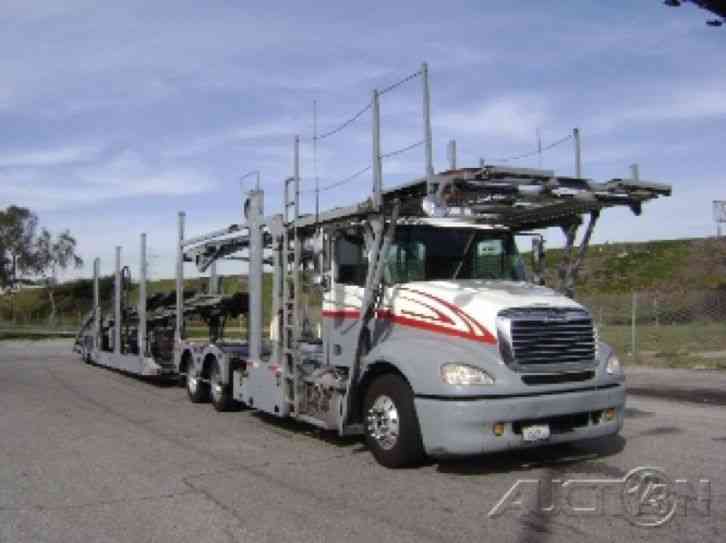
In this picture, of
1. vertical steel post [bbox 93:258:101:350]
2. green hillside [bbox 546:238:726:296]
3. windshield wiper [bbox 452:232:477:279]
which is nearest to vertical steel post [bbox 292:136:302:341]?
windshield wiper [bbox 452:232:477:279]

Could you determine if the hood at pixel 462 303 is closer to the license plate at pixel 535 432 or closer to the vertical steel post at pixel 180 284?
the license plate at pixel 535 432

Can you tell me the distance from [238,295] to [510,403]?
8.55m

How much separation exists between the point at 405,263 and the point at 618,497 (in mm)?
3280

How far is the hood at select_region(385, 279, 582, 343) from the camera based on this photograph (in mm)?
7410

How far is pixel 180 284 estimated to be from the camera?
47.9 feet

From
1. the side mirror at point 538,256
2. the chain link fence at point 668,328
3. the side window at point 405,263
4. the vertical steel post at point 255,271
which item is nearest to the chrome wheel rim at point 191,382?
the vertical steel post at point 255,271

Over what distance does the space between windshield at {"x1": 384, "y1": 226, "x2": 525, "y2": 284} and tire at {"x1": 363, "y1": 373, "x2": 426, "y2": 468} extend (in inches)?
50.6

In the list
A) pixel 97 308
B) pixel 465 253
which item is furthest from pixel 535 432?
pixel 97 308

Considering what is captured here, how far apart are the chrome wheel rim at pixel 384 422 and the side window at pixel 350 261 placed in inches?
59.3

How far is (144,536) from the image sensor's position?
5.55 metres

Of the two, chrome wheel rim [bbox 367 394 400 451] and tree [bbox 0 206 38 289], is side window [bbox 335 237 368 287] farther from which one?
tree [bbox 0 206 38 289]

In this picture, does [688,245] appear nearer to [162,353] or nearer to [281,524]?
[162,353]

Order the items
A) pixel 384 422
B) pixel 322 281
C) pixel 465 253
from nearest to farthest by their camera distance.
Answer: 1. pixel 384 422
2. pixel 465 253
3. pixel 322 281

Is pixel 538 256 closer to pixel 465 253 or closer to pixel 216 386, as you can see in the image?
pixel 465 253
